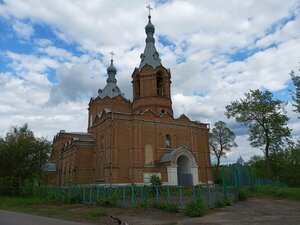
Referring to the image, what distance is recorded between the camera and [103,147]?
31797 mm

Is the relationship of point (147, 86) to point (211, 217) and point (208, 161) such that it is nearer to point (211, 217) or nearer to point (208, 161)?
point (208, 161)

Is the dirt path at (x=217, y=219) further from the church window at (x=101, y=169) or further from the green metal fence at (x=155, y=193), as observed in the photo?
the church window at (x=101, y=169)

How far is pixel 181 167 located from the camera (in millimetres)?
33031

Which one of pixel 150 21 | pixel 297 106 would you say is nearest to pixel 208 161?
pixel 297 106

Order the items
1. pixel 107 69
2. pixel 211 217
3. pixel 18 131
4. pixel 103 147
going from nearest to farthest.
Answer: pixel 211 217 < pixel 18 131 < pixel 103 147 < pixel 107 69

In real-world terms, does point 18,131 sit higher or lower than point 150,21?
lower

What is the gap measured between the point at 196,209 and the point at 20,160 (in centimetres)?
1946

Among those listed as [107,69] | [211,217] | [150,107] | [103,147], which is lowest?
[211,217]

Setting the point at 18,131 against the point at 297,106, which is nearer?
the point at 297,106

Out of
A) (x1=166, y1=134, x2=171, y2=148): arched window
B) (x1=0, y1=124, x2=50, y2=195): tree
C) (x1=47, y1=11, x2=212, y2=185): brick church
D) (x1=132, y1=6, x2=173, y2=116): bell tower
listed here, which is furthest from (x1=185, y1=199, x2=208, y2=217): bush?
(x1=132, y1=6, x2=173, y2=116): bell tower

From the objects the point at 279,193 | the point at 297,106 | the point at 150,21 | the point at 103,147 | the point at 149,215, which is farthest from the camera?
the point at 150,21

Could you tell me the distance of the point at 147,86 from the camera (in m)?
35.9

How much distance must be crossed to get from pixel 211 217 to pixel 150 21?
3255 cm

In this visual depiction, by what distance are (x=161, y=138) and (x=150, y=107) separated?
4.51m
